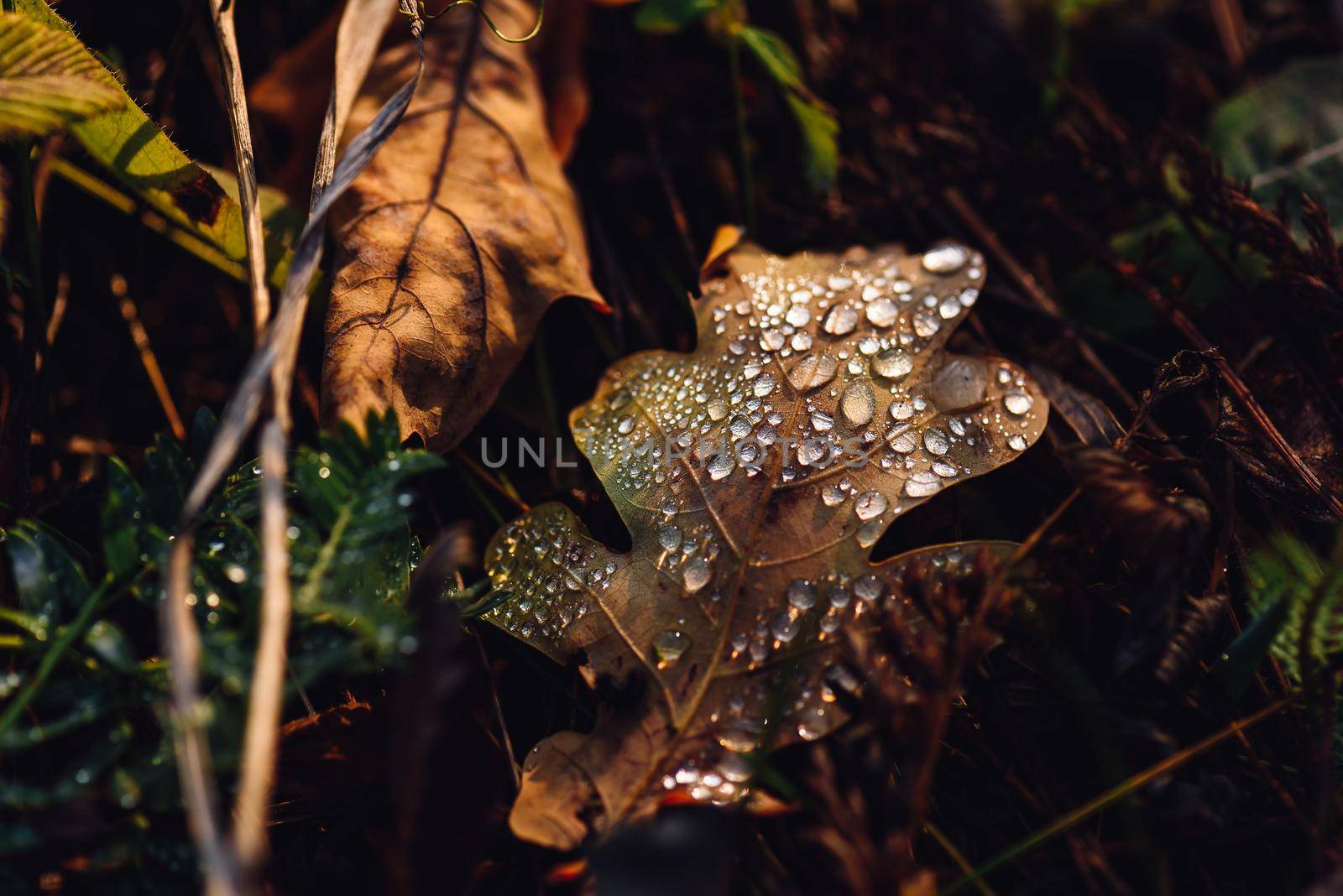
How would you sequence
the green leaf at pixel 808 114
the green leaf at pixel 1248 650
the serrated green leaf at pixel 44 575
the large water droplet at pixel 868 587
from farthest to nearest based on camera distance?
1. the green leaf at pixel 808 114
2. the large water droplet at pixel 868 587
3. the green leaf at pixel 1248 650
4. the serrated green leaf at pixel 44 575

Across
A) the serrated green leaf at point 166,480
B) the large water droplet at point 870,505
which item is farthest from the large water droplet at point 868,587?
the serrated green leaf at point 166,480

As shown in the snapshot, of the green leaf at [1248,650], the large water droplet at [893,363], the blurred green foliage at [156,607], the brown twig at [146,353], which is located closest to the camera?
the blurred green foliage at [156,607]

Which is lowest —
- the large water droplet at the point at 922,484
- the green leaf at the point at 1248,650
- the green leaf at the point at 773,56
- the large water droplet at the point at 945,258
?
the green leaf at the point at 1248,650

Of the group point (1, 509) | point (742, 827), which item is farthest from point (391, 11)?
point (742, 827)

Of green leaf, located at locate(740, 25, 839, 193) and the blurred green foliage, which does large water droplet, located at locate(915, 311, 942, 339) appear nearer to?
green leaf, located at locate(740, 25, 839, 193)

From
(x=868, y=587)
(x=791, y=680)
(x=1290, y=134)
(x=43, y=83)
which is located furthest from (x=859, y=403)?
(x=1290, y=134)

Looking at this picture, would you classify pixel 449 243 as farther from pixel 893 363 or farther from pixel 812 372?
pixel 893 363

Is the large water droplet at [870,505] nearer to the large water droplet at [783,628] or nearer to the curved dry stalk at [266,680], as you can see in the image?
the large water droplet at [783,628]
